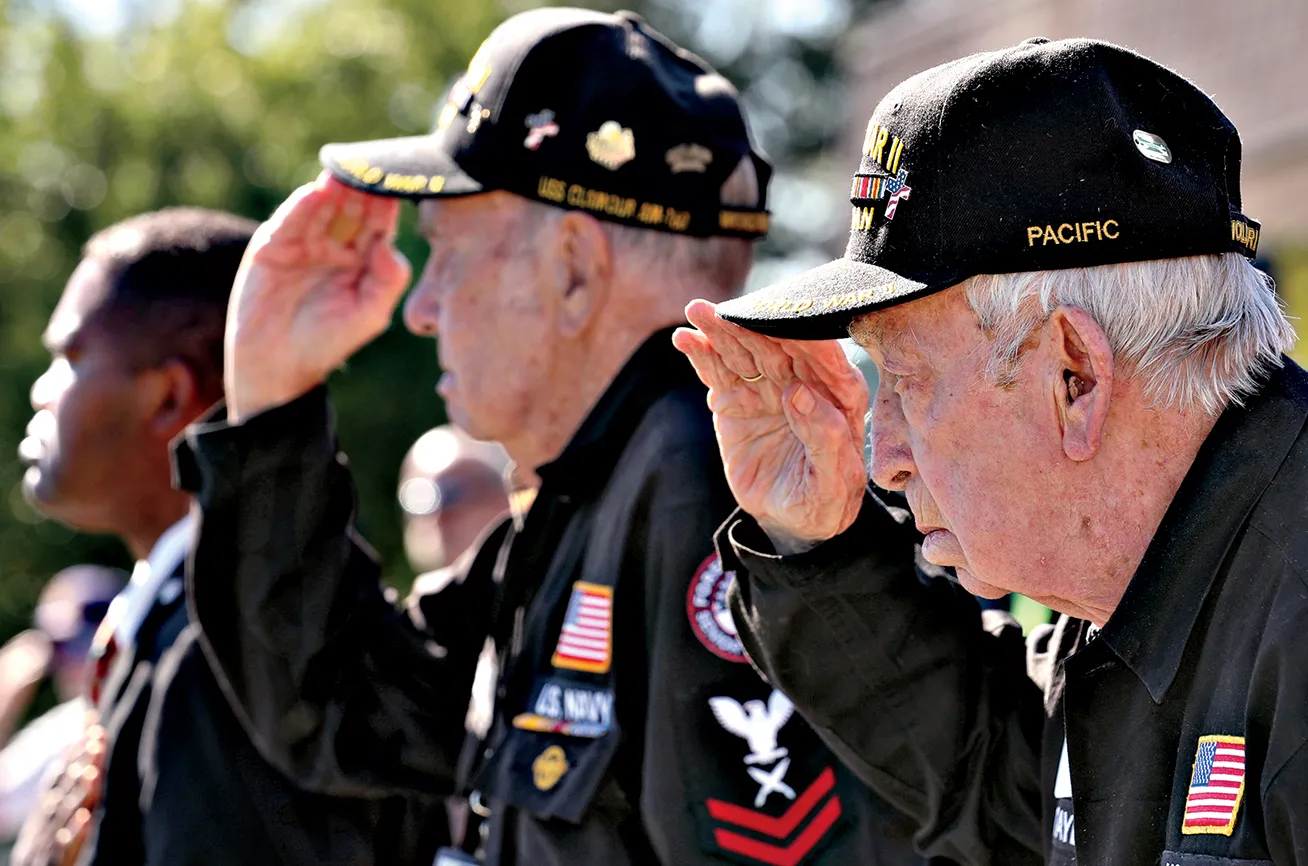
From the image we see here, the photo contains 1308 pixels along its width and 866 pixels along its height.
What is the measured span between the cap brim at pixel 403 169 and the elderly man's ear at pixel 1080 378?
1.37 metres

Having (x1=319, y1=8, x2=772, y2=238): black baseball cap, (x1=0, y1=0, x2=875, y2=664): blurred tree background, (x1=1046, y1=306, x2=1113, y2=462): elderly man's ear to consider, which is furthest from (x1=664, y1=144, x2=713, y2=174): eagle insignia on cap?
(x1=0, y1=0, x2=875, y2=664): blurred tree background

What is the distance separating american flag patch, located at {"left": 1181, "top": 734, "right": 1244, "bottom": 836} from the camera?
1.80 m

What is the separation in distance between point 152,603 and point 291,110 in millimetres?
13500

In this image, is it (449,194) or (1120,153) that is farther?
(449,194)

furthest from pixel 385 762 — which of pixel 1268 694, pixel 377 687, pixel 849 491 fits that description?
pixel 1268 694

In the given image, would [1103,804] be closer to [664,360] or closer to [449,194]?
[664,360]

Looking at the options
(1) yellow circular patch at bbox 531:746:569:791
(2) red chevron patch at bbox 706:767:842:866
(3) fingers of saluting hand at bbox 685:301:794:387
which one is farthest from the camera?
(1) yellow circular patch at bbox 531:746:569:791

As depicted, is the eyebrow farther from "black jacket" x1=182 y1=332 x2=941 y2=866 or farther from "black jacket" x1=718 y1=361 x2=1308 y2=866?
"black jacket" x1=182 y1=332 x2=941 y2=866

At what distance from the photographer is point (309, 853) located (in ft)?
11.2

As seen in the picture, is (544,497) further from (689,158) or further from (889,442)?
(889,442)

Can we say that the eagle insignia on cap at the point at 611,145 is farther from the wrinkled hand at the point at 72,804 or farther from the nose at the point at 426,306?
the wrinkled hand at the point at 72,804

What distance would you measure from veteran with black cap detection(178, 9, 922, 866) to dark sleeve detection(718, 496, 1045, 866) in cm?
14

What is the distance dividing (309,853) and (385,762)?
0.31 metres

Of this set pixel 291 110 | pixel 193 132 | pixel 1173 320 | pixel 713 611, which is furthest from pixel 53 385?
pixel 291 110
